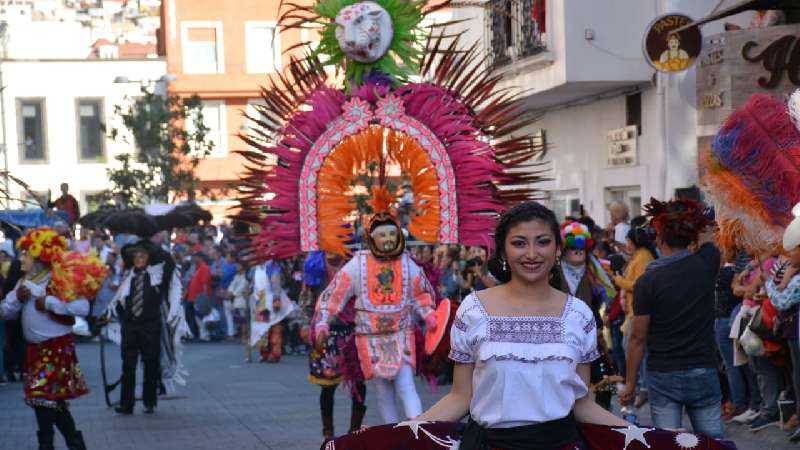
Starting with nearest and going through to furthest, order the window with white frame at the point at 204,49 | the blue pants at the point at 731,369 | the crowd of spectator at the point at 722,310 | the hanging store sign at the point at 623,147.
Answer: the crowd of spectator at the point at 722,310
the blue pants at the point at 731,369
the hanging store sign at the point at 623,147
the window with white frame at the point at 204,49

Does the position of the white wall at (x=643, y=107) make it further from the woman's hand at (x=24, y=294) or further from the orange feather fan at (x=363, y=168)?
the woman's hand at (x=24, y=294)

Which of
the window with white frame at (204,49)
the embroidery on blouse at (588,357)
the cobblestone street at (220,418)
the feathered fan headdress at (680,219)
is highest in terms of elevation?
the window with white frame at (204,49)

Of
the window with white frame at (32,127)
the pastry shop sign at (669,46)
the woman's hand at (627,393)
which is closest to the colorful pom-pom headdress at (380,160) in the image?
the woman's hand at (627,393)

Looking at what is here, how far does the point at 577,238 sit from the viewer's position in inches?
400

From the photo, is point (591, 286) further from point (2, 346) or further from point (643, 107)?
point (2, 346)

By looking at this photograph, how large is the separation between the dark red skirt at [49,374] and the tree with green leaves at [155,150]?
19.9 meters

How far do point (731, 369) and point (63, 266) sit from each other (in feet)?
18.8

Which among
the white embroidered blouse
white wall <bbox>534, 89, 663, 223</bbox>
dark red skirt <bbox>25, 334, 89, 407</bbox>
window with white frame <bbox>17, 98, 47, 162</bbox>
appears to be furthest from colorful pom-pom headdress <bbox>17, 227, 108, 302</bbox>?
window with white frame <bbox>17, 98, 47, 162</bbox>

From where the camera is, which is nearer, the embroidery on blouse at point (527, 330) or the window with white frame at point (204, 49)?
the embroidery on blouse at point (527, 330)

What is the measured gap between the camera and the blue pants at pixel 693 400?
7.47m

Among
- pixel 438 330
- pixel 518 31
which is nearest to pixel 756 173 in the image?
pixel 438 330

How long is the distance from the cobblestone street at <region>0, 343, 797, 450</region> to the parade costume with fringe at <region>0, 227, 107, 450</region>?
122 centimetres

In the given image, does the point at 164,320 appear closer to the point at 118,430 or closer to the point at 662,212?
the point at 118,430

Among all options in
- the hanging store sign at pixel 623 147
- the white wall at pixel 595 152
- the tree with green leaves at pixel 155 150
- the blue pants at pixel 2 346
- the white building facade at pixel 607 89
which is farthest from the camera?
the tree with green leaves at pixel 155 150
